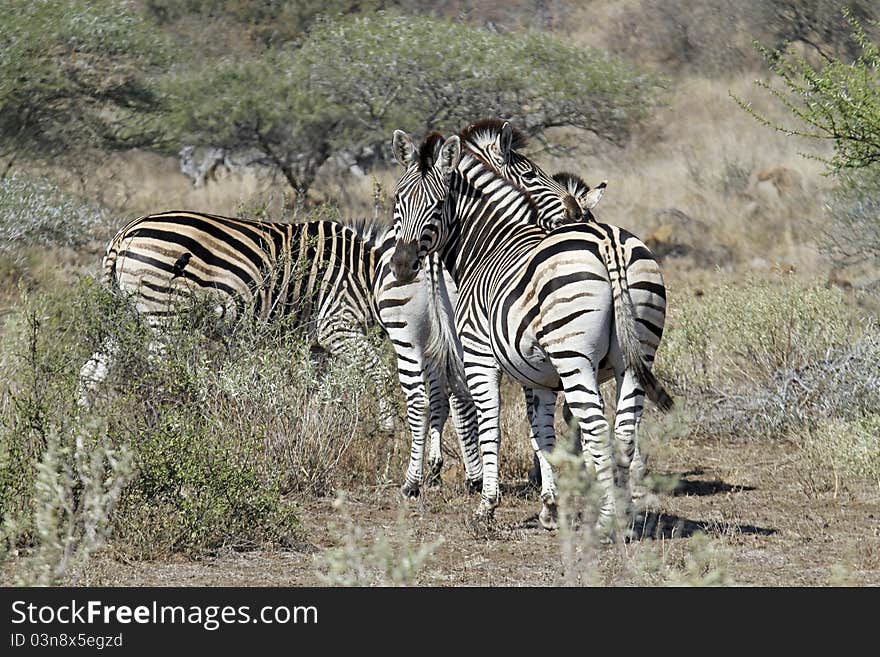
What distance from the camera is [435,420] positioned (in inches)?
315

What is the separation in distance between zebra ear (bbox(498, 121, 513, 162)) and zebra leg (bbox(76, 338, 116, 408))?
122 inches

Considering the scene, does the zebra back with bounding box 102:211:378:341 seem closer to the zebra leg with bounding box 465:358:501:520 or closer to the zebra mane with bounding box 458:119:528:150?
the zebra mane with bounding box 458:119:528:150

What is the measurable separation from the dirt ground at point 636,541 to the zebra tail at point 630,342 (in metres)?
0.67

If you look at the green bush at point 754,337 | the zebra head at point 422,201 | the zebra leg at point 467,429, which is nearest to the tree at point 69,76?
the green bush at point 754,337

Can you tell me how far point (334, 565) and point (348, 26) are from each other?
19.4 m

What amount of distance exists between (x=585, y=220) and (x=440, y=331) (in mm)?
1279

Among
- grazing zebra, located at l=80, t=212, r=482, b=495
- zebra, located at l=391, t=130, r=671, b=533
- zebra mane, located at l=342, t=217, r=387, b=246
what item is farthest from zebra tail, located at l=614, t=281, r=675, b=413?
zebra mane, located at l=342, t=217, r=387, b=246

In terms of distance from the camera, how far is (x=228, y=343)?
7.81 meters

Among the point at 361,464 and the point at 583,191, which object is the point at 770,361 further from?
the point at 361,464

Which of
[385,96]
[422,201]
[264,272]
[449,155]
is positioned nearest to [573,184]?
[449,155]

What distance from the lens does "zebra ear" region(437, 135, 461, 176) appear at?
696 centimetres
